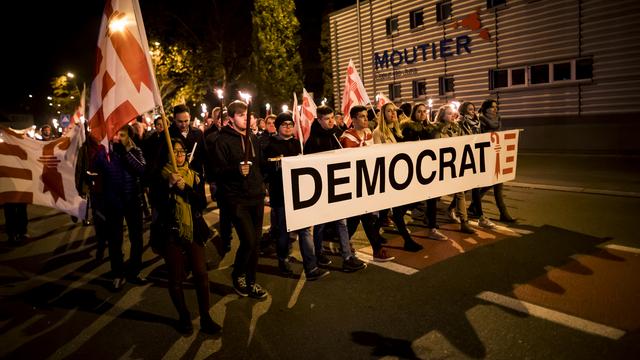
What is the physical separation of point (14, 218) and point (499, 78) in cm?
1768

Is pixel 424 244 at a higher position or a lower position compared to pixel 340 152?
lower

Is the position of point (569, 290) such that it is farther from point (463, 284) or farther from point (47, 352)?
point (47, 352)

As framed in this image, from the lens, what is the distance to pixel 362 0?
1007 inches

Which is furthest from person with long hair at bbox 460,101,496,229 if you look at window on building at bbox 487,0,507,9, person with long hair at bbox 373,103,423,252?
window on building at bbox 487,0,507,9

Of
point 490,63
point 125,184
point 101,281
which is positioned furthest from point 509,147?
point 490,63

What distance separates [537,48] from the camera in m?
17.3

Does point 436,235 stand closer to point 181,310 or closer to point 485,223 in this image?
point 485,223

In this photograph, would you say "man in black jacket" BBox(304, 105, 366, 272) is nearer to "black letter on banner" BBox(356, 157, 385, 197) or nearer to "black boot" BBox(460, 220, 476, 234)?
"black letter on banner" BBox(356, 157, 385, 197)

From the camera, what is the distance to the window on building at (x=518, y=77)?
18078 millimetres

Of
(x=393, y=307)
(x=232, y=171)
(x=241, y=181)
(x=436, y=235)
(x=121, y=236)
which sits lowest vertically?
(x=393, y=307)

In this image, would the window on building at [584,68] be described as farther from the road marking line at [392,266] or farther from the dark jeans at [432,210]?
the road marking line at [392,266]

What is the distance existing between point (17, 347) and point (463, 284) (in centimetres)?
453

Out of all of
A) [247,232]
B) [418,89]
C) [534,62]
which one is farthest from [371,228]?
[418,89]

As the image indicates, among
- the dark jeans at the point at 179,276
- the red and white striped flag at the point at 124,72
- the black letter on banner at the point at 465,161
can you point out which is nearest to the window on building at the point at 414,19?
the black letter on banner at the point at 465,161
